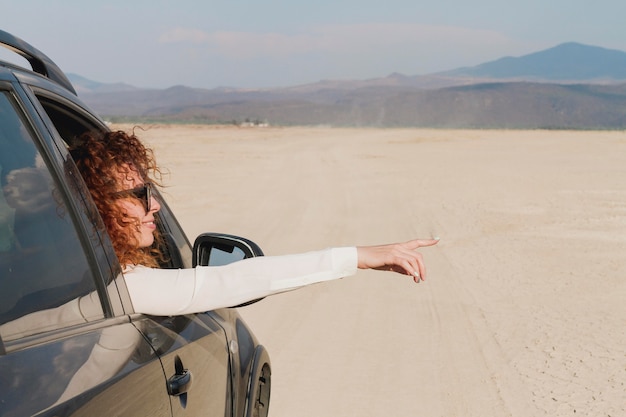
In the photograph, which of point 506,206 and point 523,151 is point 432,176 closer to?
point 506,206

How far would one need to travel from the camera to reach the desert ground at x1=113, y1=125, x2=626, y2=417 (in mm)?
5480

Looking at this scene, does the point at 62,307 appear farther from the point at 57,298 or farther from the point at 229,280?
the point at 229,280

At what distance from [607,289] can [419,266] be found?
7059 millimetres

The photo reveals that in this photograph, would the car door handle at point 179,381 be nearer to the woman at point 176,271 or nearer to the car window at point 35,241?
the woman at point 176,271

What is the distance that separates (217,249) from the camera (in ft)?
10.8

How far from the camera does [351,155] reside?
3609 cm

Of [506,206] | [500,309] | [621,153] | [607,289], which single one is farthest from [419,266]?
[621,153]

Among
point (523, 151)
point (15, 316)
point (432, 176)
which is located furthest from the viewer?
point (523, 151)

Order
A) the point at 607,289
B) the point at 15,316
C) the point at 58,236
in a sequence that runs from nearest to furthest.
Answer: the point at 15,316 → the point at 58,236 → the point at 607,289

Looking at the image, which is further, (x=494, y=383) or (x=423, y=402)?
(x=494, y=383)

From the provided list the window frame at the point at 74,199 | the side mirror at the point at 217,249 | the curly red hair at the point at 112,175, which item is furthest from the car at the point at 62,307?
the side mirror at the point at 217,249

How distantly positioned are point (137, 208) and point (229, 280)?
36 centimetres

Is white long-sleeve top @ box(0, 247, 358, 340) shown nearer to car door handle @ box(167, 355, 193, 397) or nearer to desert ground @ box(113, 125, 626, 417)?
car door handle @ box(167, 355, 193, 397)

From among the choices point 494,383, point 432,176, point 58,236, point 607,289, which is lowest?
point 432,176
